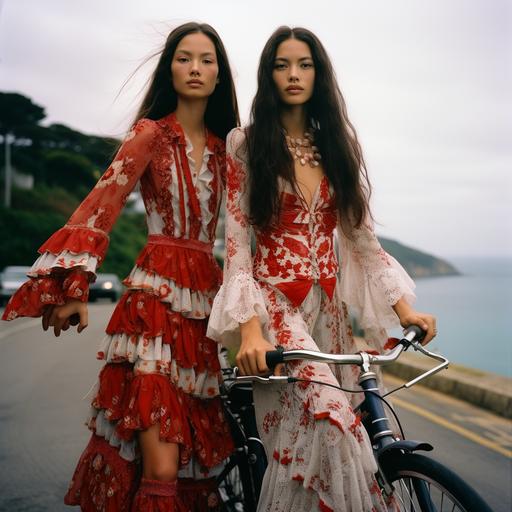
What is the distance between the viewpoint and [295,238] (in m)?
2.68

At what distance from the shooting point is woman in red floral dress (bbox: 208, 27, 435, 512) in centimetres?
235

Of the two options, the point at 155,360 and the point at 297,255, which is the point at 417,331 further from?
the point at 155,360

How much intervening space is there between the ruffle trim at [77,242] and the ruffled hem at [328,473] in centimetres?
101

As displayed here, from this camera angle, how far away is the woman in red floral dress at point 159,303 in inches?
102

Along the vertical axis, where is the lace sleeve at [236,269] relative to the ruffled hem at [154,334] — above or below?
above

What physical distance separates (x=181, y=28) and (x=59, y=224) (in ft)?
128

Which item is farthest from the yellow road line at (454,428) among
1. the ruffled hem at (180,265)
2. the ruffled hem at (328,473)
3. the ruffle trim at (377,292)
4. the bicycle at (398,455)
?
the ruffled hem at (328,473)

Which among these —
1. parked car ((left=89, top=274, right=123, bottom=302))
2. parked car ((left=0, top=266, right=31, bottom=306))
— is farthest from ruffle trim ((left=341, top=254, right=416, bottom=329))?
parked car ((left=89, top=274, right=123, bottom=302))

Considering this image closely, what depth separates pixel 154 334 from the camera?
107 inches

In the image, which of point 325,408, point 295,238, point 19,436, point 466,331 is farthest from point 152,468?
point 466,331

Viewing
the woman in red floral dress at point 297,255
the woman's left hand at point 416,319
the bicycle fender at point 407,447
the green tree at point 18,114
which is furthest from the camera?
the green tree at point 18,114

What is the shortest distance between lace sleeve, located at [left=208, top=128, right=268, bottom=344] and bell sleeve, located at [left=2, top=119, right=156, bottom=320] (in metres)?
0.37

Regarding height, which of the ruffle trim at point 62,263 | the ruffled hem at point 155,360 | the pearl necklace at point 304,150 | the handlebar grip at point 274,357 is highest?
the pearl necklace at point 304,150

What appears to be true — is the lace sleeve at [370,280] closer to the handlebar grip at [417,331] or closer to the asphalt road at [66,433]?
the handlebar grip at [417,331]
